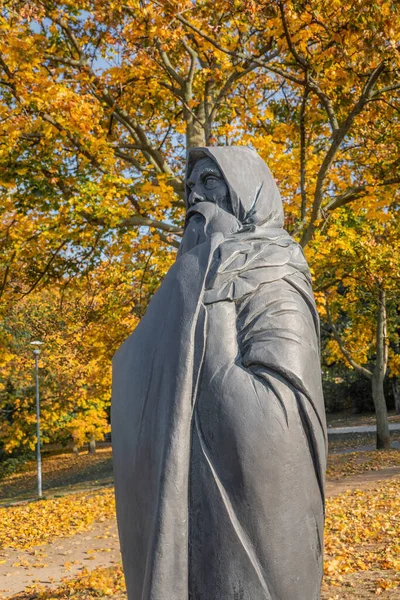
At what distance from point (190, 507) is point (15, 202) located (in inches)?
331

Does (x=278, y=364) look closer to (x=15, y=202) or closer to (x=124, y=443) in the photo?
(x=124, y=443)

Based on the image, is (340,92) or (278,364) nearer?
(278,364)

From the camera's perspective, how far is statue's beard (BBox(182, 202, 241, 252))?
7.91 ft

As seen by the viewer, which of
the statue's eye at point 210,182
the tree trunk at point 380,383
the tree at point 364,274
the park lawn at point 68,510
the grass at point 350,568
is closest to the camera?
the statue's eye at point 210,182

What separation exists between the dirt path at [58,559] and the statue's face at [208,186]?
602 cm

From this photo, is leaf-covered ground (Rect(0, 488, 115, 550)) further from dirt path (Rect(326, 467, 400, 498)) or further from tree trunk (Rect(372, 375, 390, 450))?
tree trunk (Rect(372, 375, 390, 450))

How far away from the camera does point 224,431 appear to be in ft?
6.75

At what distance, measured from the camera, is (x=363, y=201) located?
10164 millimetres

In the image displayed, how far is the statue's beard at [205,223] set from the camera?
2.41 m

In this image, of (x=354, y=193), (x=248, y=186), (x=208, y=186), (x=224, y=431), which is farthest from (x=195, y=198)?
(x=354, y=193)

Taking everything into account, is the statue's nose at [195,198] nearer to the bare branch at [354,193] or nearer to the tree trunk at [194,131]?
the bare branch at [354,193]

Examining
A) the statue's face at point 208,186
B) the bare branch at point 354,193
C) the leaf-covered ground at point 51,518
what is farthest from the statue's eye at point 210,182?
the leaf-covered ground at point 51,518

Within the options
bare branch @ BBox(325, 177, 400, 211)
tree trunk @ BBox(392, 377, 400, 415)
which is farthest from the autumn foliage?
tree trunk @ BBox(392, 377, 400, 415)

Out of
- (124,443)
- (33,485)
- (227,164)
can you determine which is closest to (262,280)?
(227,164)
